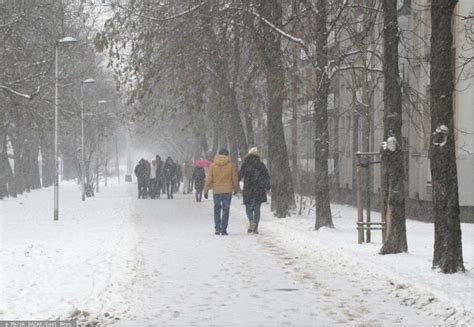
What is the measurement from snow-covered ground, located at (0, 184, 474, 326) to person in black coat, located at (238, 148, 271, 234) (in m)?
0.45

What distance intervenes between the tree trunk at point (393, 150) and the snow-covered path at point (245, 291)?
142 cm

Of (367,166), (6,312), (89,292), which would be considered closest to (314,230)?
(367,166)

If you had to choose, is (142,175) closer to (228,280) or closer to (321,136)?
(321,136)

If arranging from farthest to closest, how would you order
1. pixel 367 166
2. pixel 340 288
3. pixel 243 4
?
pixel 243 4
pixel 367 166
pixel 340 288

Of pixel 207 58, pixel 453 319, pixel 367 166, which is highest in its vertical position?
pixel 207 58

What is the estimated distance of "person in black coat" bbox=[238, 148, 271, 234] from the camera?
18.2 metres

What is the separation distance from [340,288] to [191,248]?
5.28 m

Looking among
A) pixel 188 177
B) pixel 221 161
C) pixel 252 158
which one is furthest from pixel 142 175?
pixel 221 161

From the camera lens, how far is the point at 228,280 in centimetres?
1108

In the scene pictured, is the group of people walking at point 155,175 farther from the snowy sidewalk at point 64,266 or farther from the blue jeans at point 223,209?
the blue jeans at point 223,209

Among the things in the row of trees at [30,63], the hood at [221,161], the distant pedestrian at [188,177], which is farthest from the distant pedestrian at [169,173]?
the hood at [221,161]

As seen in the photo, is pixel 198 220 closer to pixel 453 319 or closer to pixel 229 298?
pixel 229 298

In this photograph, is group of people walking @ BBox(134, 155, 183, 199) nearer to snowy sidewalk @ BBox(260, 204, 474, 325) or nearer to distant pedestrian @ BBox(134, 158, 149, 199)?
distant pedestrian @ BBox(134, 158, 149, 199)

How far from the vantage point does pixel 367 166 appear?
1486cm
